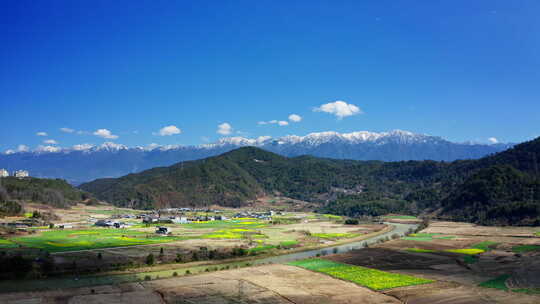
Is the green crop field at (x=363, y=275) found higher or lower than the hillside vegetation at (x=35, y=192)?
lower

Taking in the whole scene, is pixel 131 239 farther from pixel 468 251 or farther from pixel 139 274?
pixel 468 251

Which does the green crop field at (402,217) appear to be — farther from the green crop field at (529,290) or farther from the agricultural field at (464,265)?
the green crop field at (529,290)

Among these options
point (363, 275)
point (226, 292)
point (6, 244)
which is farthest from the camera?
point (6, 244)

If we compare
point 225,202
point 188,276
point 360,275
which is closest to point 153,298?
point 188,276

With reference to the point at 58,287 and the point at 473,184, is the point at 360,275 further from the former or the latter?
the point at 473,184

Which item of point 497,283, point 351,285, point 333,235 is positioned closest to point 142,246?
point 351,285

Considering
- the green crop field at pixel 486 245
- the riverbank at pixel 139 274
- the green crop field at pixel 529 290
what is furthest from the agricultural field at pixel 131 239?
the green crop field at pixel 529 290

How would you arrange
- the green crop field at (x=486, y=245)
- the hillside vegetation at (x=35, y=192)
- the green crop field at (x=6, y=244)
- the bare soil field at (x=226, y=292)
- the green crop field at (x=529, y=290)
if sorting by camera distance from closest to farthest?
the bare soil field at (x=226, y=292), the green crop field at (x=529, y=290), the green crop field at (x=6, y=244), the green crop field at (x=486, y=245), the hillside vegetation at (x=35, y=192)
